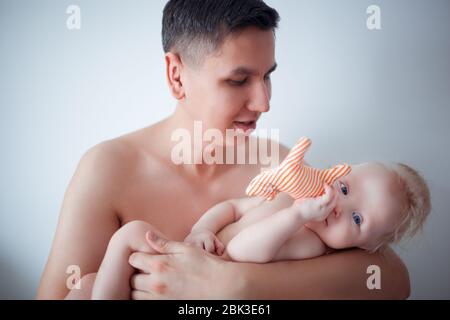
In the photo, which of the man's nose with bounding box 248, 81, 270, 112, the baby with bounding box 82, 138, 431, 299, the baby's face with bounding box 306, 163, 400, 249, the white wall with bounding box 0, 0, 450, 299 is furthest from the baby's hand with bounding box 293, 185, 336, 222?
the white wall with bounding box 0, 0, 450, 299

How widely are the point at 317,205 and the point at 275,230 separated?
0.43 ft

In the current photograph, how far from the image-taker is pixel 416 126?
5.61ft

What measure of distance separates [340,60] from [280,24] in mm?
295

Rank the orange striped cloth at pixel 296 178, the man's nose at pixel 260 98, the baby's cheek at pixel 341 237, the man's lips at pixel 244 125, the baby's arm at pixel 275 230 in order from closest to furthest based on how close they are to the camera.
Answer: the orange striped cloth at pixel 296 178 < the baby's arm at pixel 275 230 < the baby's cheek at pixel 341 237 < the man's nose at pixel 260 98 < the man's lips at pixel 244 125

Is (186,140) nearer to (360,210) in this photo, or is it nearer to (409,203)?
(360,210)

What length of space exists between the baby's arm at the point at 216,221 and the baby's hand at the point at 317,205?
271 mm

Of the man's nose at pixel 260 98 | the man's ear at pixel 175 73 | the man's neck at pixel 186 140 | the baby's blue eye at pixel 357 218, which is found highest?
the man's ear at pixel 175 73

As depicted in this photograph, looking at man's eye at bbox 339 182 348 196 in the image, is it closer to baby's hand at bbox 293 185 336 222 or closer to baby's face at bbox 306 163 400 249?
baby's face at bbox 306 163 400 249

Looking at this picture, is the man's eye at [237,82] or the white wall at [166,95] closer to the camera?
the man's eye at [237,82]

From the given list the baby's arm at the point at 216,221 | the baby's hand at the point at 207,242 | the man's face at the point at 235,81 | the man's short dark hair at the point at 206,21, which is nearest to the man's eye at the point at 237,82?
the man's face at the point at 235,81

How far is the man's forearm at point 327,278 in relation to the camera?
1139 millimetres

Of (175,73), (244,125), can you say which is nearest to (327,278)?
(244,125)

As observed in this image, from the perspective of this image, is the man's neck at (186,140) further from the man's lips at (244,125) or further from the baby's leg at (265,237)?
the baby's leg at (265,237)

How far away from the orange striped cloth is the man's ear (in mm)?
562
